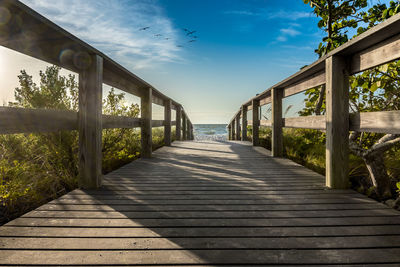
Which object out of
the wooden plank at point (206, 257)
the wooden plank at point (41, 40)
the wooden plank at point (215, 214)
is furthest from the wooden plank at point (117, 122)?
the wooden plank at point (206, 257)

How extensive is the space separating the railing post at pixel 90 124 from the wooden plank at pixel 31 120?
178 mm

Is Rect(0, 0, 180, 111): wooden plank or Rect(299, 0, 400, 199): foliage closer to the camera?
Rect(0, 0, 180, 111): wooden plank

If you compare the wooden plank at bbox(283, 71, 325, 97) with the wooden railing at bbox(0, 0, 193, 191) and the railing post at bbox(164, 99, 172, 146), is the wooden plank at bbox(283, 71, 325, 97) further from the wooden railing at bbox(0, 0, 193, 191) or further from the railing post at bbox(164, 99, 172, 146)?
the railing post at bbox(164, 99, 172, 146)

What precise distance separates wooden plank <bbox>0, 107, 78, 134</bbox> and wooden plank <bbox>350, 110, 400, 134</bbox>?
263 cm

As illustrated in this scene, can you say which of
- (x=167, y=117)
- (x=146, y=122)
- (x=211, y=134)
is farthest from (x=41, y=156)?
(x=211, y=134)

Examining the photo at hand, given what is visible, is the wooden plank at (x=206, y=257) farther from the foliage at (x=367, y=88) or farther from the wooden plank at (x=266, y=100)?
the wooden plank at (x=266, y=100)

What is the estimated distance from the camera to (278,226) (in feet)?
4.80

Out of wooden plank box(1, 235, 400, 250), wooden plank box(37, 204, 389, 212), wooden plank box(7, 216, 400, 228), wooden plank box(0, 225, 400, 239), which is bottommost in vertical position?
wooden plank box(1, 235, 400, 250)

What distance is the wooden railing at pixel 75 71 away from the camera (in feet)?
4.86

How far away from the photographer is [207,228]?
4.70ft

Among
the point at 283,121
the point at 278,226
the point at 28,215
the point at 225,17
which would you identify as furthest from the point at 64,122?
the point at 225,17

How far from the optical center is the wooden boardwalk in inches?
44.7

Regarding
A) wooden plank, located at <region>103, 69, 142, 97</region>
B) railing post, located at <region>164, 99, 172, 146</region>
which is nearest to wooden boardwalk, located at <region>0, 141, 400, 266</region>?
wooden plank, located at <region>103, 69, 142, 97</region>

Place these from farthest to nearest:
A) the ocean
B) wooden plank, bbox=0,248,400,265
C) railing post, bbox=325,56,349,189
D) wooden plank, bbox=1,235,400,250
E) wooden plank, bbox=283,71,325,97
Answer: the ocean, wooden plank, bbox=283,71,325,97, railing post, bbox=325,56,349,189, wooden plank, bbox=1,235,400,250, wooden plank, bbox=0,248,400,265
